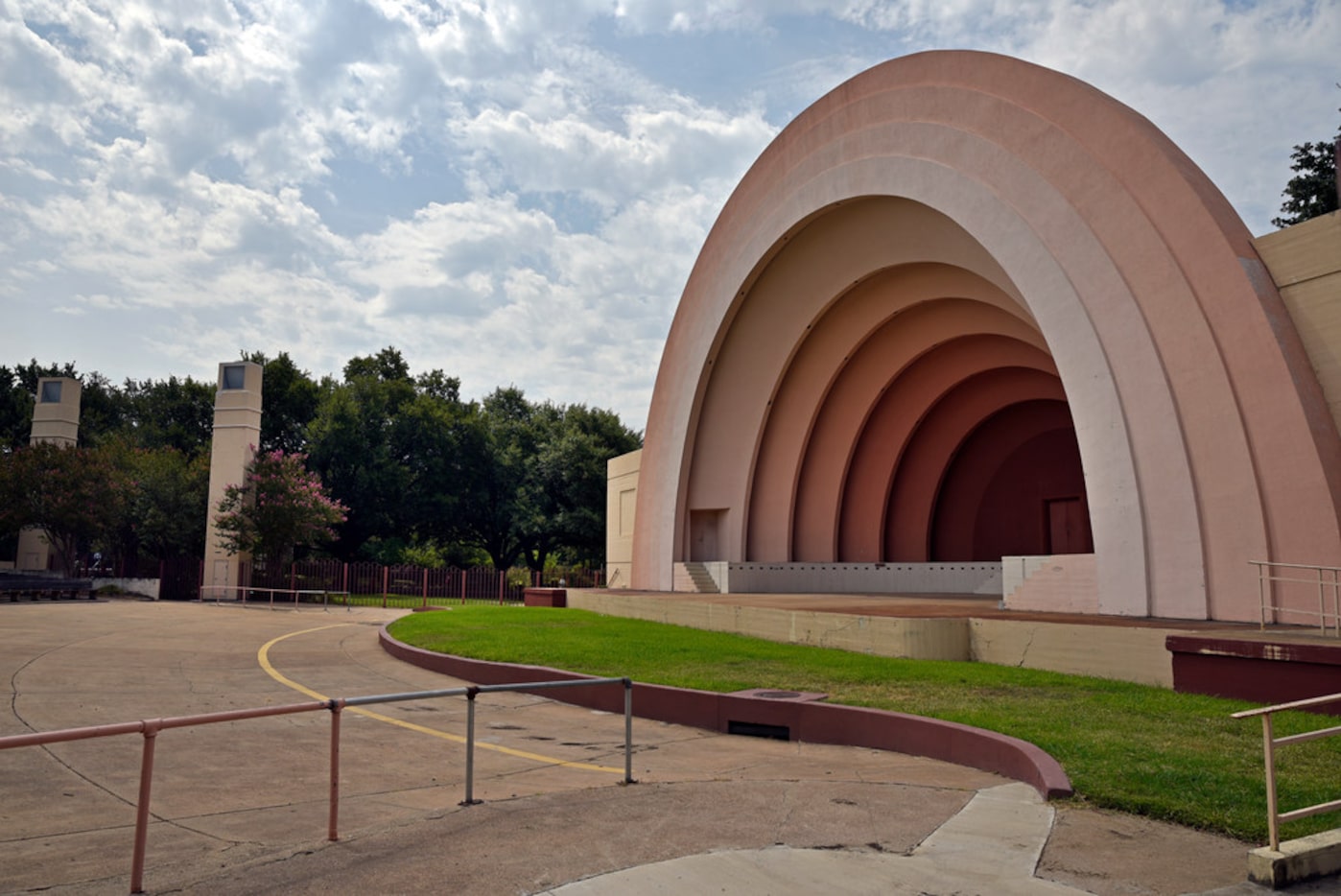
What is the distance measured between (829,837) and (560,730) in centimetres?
531

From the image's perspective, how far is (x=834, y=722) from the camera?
31.5 ft

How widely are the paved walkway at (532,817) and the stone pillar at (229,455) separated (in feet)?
80.8

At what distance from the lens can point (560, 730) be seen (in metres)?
A: 10.6

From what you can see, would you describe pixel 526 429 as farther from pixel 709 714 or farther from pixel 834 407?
pixel 709 714

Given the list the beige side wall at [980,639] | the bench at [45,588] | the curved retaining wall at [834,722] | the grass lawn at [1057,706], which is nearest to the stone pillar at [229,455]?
the bench at [45,588]

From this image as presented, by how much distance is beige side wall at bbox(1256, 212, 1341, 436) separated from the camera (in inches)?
540

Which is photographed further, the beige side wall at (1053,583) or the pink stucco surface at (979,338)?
the beige side wall at (1053,583)

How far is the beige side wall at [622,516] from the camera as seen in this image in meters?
34.6

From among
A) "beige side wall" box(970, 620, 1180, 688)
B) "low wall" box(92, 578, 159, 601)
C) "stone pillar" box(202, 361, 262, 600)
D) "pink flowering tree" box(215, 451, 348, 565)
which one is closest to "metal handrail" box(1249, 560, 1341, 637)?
"beige side wall" box(970, 620, 1180, 688)

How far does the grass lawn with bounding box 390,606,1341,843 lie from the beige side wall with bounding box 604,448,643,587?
15.5 m

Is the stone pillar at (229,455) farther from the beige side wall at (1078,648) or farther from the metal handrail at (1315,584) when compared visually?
the metal handrail at (1315,584)

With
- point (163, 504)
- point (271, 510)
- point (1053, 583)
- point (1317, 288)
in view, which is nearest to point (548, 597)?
point (271, 510)

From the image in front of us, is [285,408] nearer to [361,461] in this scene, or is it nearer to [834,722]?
[361,461]

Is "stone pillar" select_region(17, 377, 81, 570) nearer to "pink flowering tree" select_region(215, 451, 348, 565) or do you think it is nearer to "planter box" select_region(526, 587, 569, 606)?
"pink flowering tree" select_region(215, 451, 348, 565)
